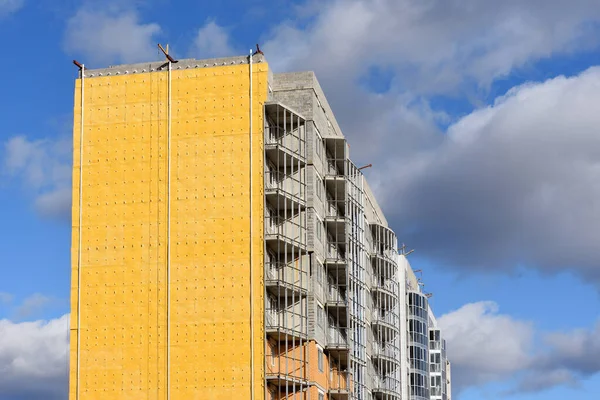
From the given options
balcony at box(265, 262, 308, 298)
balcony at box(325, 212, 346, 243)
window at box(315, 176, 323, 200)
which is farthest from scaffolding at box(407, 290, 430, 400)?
balcony at box(265, 262, 308, 298)

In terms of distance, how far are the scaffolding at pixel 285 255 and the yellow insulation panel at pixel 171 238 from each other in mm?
949

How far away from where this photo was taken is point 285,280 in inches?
2886

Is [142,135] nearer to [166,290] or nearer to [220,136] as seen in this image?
[220,136]

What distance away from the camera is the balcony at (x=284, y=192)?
72.2 meters

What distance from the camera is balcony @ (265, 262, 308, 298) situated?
71.0m

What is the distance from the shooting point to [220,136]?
72875 millimetres

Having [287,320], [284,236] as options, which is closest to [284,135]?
[284,236]

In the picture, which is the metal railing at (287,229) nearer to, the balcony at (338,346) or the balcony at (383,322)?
the balcony at (338,346)

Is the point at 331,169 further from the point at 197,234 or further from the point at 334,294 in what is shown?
the point at 197,234

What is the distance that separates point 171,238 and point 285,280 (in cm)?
773

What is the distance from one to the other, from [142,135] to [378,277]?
127ft

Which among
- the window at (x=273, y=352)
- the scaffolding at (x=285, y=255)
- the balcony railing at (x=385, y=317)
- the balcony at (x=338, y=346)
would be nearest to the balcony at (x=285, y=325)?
the scaffolding at (x=285, y=255)

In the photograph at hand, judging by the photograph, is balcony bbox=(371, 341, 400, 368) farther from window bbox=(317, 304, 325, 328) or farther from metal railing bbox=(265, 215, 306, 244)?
metal railing bbox=(265, 215, 306, 244)

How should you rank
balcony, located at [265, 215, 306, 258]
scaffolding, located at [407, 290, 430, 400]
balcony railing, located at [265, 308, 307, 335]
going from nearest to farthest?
balcony railing, located at [265, 308, 307, 335] → balcony, located at [265, 215, 306, 258] → scaffolding, located at [407, 290, 430, 400]
